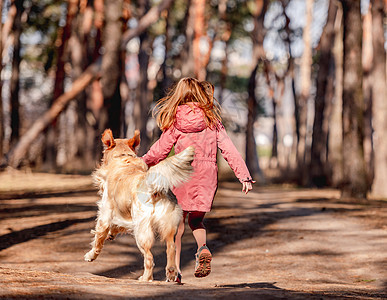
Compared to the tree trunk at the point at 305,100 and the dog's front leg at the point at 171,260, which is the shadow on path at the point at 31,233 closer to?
the dog's front leg at the point at 171,260

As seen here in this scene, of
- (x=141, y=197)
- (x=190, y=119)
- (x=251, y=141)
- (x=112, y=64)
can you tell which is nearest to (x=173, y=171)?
(x=141, y=197)

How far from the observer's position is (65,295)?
4434 millimetres

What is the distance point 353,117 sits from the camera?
15.8 m

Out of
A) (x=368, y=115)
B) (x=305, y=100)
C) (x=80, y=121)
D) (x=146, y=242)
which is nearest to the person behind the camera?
(x=146, y=242)

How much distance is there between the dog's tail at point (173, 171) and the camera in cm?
554

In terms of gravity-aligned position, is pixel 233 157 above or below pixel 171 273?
above

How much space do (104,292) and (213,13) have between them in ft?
117

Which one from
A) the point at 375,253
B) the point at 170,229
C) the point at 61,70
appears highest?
the point at 61,70

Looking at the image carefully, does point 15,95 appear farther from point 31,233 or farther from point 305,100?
point 31,233

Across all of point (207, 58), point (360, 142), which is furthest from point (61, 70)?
point (360, 142)

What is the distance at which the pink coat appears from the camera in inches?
243

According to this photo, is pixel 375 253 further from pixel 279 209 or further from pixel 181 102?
pixel 279 209

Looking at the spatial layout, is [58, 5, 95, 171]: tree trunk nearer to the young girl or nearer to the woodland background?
the woodland background

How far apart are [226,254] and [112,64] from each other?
781 centimetres
